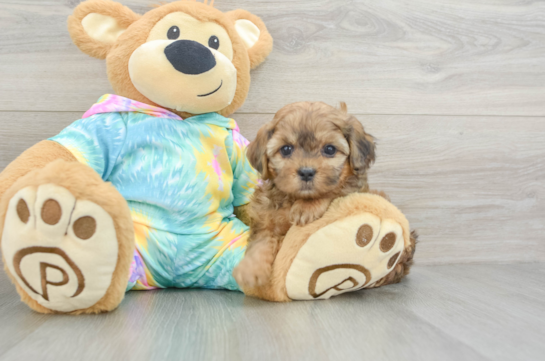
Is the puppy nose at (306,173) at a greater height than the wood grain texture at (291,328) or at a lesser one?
greater

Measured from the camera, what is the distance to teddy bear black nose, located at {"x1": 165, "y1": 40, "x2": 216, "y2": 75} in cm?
144

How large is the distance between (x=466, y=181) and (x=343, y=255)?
1148mm

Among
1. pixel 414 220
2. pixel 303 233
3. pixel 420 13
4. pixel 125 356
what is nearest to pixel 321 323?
pixel 303 233

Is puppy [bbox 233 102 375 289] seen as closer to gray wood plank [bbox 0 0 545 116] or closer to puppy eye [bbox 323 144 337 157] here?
puppy eye [bbox 323 144 337 157]

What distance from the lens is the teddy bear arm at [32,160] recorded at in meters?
1.27

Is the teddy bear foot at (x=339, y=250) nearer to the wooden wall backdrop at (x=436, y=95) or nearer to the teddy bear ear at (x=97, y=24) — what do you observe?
the wooden wall backdrop at (x=436, y=95)

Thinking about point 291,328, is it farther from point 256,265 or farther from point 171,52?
point 171,52

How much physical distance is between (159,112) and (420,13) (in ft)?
4.47

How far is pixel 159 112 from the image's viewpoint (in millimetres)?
1607

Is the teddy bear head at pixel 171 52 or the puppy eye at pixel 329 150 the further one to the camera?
the teddy bear head at pixel 171 52

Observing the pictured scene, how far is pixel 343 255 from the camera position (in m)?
1.28

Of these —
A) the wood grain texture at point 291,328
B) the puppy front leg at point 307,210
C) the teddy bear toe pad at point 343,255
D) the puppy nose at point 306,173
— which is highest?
the puppy nose at point 306,173

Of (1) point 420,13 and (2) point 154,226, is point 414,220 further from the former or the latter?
(2) point 154,226

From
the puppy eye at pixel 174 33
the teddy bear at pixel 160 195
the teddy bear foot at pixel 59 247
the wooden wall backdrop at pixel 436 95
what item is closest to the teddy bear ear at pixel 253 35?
the teddy bear at pixel 160 195
